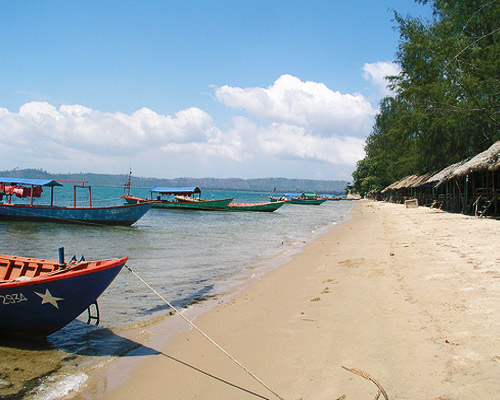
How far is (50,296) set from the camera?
15.6 feet

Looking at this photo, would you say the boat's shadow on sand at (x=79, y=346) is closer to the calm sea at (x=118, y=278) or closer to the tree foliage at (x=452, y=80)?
the calm sea at (x=118, y=278)

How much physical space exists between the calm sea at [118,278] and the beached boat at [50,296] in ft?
1.03

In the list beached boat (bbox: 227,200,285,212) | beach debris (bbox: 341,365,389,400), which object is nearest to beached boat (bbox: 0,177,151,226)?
beached boat (bbox: 227,200,285,212)

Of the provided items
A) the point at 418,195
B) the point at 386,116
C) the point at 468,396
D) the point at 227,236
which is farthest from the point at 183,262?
the point at 386,116

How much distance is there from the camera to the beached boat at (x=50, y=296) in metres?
4.67

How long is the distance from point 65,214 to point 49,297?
61.0ft

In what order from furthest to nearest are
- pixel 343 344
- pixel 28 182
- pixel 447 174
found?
1. pixel 447 174
2. pixel 28 182
3. pixel 343 344

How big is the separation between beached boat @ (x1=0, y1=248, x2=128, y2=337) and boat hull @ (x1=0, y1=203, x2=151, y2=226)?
17.6m

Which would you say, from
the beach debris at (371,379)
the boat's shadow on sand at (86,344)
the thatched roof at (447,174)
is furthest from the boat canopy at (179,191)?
the beach debris at (371,379)

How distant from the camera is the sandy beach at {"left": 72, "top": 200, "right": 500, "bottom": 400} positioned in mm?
3396

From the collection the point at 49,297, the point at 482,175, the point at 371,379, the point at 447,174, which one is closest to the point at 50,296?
the point at 49,297

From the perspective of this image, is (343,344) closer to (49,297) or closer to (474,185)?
(49,297)

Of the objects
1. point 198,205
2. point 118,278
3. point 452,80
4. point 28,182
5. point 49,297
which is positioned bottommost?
point 118,278

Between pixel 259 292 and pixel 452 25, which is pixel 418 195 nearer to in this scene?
pixel 452 25
